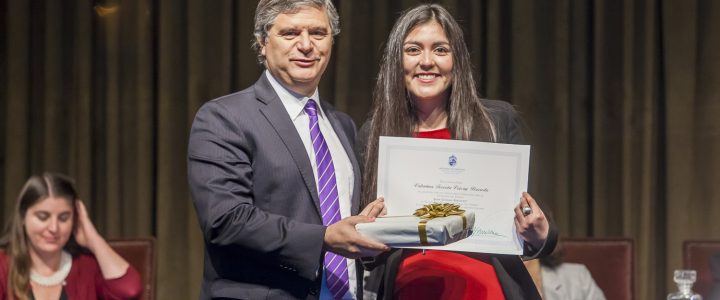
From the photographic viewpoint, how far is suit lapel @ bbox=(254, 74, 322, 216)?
7.52ft

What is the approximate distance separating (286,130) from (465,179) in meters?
0.41

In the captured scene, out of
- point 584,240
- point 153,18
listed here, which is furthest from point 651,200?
point 153,18

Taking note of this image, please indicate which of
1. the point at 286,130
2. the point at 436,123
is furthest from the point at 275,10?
the point at 436,123

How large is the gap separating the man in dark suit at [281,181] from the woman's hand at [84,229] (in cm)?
181

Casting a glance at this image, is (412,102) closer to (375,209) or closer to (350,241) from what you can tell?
(375,209)

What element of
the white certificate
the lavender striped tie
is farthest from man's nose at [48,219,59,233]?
the white certificate

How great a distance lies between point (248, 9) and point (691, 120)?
211 centimetres

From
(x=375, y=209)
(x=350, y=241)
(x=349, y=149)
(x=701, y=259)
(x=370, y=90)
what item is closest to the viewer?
(x=350, y=241)

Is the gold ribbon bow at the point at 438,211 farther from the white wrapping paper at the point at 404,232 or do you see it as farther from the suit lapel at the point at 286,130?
the suit lapel at the point at 286,130

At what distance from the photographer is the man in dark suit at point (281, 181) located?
2.20 metres

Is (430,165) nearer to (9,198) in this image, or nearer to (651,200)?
(651,200)

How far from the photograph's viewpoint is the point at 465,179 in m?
2.41

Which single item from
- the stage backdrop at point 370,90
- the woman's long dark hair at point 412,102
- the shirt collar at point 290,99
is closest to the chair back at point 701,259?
the stage backdrop at point 370,90

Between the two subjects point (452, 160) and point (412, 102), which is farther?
point (412, 102)
